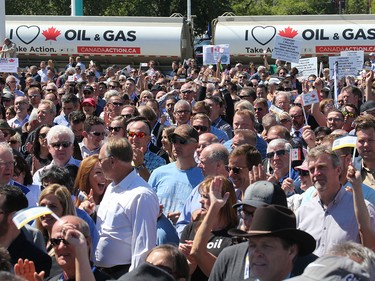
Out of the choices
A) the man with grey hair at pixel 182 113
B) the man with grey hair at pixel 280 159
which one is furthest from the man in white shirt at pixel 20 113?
the man with grey hair at pixel 280 159

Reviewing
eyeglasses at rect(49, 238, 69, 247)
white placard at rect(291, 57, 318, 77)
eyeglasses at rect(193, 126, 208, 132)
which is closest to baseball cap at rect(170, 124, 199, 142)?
eyeglasses at rect(193, 126, 208, 132)

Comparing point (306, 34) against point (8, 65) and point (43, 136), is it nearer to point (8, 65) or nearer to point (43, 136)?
point (8, 65)

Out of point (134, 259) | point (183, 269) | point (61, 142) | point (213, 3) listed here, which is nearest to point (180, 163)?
point (61, 142)

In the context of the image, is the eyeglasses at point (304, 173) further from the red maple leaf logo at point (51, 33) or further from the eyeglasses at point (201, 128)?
the red maple leaf logo at point (51, 33)

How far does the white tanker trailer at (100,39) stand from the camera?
36.0 metres

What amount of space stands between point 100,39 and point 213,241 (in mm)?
30154

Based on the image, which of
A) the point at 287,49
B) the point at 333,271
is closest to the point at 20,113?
the point at 287,49

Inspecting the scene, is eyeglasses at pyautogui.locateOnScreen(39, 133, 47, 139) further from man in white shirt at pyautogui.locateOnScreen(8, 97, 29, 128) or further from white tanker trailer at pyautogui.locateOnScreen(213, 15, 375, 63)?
white tanker trailer at pyautogui.locateOnScreen(213, 15, 375, 63)

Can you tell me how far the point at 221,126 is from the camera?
1280 centimetres

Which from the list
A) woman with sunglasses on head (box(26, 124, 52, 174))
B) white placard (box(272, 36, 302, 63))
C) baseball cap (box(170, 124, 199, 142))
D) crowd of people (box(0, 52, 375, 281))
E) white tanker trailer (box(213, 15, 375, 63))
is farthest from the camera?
white tanker trailer (box(213, 15, 375, 63))

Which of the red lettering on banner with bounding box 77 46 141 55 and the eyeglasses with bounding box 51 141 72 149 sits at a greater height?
the red lettering on banner with bounding box 77 46 141 55

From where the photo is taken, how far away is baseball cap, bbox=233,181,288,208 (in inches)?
222

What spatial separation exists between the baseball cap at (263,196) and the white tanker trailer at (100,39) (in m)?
30.3

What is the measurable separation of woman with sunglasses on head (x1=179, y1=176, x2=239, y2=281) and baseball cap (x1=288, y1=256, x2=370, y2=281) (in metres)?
2.79
